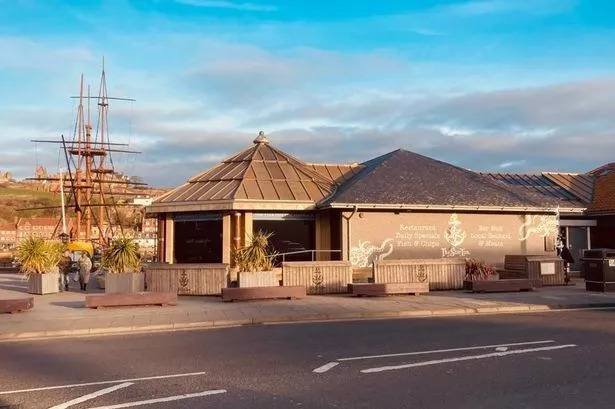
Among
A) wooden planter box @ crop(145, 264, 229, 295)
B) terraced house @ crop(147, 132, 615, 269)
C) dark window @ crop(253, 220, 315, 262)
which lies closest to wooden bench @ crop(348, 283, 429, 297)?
terraced house @ crop(147, 132, 615, 269)

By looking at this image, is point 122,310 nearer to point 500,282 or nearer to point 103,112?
point 500,282

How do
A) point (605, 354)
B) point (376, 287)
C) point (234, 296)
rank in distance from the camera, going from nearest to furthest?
point (605, 354), point (234, 296), point (376, 287)

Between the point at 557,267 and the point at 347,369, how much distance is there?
1628 cm

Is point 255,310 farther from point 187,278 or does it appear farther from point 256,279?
point 187,278

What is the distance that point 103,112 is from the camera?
89500mm

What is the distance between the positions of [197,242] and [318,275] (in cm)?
719

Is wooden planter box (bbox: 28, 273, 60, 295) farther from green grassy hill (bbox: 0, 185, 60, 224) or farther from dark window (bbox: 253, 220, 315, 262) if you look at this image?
green grassy hill (bbox: 0, 185, 60, 224)

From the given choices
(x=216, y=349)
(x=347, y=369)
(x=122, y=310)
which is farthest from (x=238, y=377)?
(x=122, y=310)

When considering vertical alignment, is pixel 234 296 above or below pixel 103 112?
below

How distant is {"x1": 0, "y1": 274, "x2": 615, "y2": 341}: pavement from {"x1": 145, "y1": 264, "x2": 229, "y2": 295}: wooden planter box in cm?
78

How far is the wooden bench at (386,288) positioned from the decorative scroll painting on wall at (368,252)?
3.57 m

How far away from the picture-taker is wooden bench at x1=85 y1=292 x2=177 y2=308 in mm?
16688

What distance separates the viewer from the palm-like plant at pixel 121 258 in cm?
1961

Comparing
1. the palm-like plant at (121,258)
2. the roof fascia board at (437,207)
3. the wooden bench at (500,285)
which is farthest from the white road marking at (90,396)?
the roof fascia board at (437,207)
